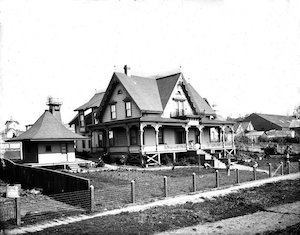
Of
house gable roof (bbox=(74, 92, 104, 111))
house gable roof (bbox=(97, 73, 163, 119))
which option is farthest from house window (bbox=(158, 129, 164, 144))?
house gable roof (bbox=(74, 92, 104, 111))

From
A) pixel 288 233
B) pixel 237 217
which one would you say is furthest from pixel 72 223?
pixel 288 233

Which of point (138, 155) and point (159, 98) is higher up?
point (159, 98)

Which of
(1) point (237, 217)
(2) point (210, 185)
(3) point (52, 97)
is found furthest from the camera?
(3) point (52, 97)

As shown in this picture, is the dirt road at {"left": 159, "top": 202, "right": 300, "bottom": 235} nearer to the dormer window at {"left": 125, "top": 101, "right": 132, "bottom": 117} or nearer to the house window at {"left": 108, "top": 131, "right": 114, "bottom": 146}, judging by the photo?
the dormer window at {"left": 125, "top": 101, "right": 132, "bottom": 117}

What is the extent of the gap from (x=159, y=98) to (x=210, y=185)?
19.4 m

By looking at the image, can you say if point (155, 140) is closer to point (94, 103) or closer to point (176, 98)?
point (176, 98)

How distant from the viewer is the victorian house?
33031 mm

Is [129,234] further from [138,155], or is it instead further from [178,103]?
[178,103]

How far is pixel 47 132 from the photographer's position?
29.2 m

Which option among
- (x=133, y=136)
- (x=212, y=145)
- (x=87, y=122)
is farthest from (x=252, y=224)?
(x=87, y=122)

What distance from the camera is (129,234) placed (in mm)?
9695

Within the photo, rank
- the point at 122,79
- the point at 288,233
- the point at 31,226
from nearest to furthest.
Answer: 1. the point at 288,233
2. the point at 31,226
3. the point at 122,79

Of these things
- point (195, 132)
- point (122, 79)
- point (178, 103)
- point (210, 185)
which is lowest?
point (210, 185)

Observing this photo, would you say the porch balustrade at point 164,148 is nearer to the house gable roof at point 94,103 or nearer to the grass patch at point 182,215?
the house gable roof at point 94,103
